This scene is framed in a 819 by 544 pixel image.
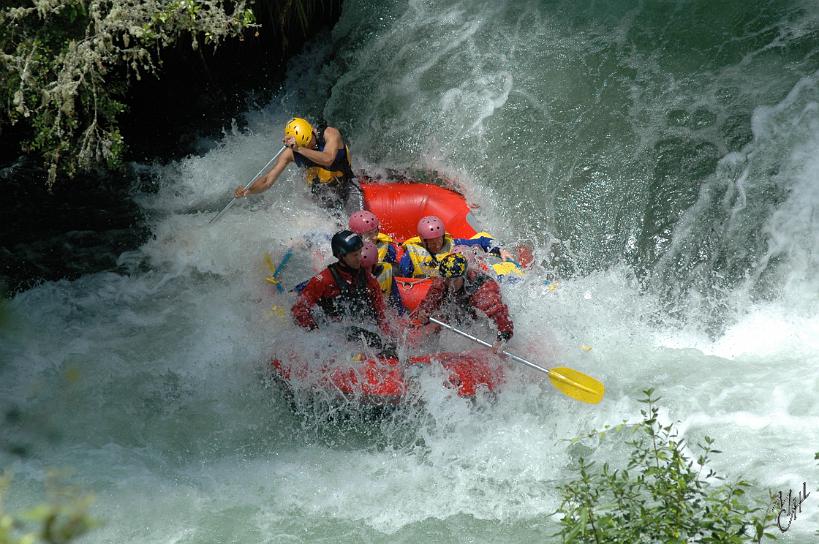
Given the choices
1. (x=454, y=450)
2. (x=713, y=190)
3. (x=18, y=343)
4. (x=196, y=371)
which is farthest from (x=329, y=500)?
(x=713, y=190)

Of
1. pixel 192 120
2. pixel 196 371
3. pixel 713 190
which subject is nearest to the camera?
pixel 196 371

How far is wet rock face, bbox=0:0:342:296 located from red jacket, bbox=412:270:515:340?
10.0 ft

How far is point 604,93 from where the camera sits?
6.98 m

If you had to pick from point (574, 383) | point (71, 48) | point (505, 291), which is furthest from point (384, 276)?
point (71, 48)

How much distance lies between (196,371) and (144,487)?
109cm

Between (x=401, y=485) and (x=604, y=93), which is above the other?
(x=604, y=93)

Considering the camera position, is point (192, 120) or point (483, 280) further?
point (192, 120)

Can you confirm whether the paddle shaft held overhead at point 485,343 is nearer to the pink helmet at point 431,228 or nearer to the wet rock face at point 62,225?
the pink helmet at point 431,228

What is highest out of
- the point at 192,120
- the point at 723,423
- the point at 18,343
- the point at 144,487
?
the point at 192,120

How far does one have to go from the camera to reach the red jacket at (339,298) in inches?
197

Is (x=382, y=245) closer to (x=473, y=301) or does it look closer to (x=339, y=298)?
(x=339, y=298)

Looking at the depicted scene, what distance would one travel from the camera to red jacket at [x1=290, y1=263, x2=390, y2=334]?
4992 millimetres

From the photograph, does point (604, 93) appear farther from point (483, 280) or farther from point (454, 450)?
point (454, 450)

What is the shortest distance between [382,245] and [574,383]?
159 centimetres
